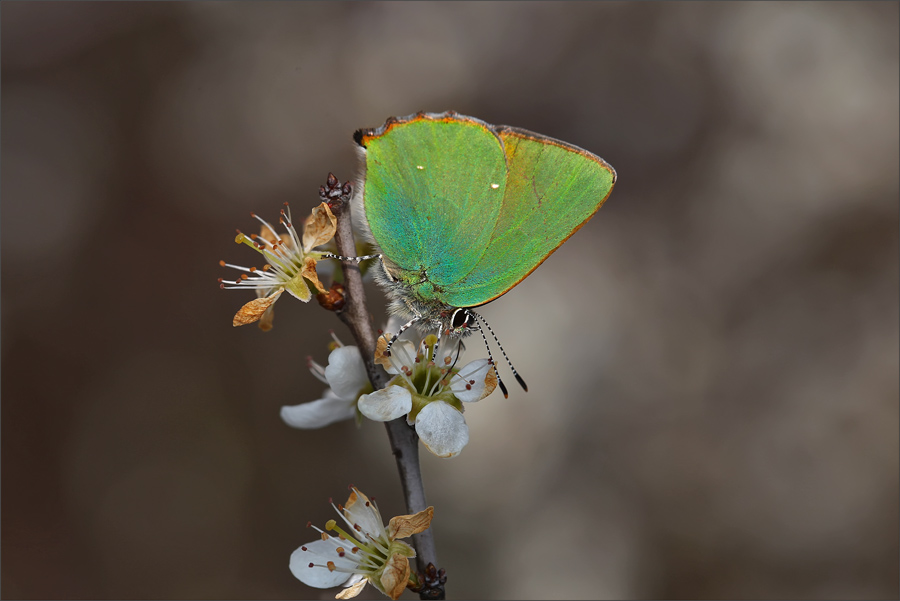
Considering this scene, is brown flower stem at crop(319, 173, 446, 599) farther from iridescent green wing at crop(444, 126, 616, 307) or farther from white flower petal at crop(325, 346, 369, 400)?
iridescent green wing at crop(444, 126, 616, 307)

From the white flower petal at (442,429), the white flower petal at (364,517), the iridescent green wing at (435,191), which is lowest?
the white flower petal at (364,517)

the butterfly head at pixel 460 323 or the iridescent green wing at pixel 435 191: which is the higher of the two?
the iridescent green wing at pixel 435 191

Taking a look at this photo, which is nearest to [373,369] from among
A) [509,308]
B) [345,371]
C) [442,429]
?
[345,371]

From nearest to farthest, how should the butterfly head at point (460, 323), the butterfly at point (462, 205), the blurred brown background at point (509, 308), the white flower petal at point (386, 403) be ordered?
the white flower petal at point (386, 403)
the butterfly at point (462, 205)
the butterfly head at point (460, 323)
the blurred brown background at point (509, 308)

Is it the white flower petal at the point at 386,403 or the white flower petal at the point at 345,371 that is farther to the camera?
the white flower petal at the point at 345,371

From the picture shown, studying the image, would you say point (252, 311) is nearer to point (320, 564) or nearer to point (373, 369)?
point (373, 369)

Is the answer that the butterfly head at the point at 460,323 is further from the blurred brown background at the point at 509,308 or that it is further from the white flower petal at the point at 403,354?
the blurred brown background at the point at 509,308

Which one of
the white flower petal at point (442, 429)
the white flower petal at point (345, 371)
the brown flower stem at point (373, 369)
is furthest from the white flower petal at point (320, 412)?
the white flower petal at point (442, 429)

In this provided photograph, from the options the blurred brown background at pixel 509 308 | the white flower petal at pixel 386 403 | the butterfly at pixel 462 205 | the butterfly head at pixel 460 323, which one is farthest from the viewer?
the blurred brown background at pixel 509 308
